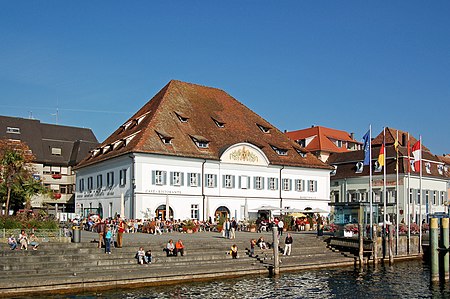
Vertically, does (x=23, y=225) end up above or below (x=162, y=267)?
above

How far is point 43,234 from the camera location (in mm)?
32938

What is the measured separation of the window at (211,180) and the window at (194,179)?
109 cm

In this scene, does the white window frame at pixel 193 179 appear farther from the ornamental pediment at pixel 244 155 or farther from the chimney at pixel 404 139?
the chimney at pixel 404 139

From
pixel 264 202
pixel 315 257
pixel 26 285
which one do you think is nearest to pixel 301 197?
pixel 264 202

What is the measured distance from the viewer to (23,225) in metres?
34.2

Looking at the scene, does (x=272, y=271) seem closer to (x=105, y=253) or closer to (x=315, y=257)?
(x=315, y=257)

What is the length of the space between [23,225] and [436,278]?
22641 millimetres

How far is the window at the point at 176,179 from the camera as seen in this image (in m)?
54.2

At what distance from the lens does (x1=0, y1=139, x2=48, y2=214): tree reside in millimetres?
46094

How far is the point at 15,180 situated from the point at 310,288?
28749 mm

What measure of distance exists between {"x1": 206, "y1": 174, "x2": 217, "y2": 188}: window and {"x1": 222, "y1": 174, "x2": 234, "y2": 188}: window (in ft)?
3.23

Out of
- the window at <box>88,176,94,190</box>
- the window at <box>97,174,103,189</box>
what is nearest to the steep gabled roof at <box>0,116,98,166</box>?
the window at <box>88,176,94,190</box>

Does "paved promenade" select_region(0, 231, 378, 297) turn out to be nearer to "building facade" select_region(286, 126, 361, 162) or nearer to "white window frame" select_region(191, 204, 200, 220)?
"white window frame" select_region(191, 204, 200, 220)

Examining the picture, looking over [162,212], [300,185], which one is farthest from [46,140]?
[300,185]
